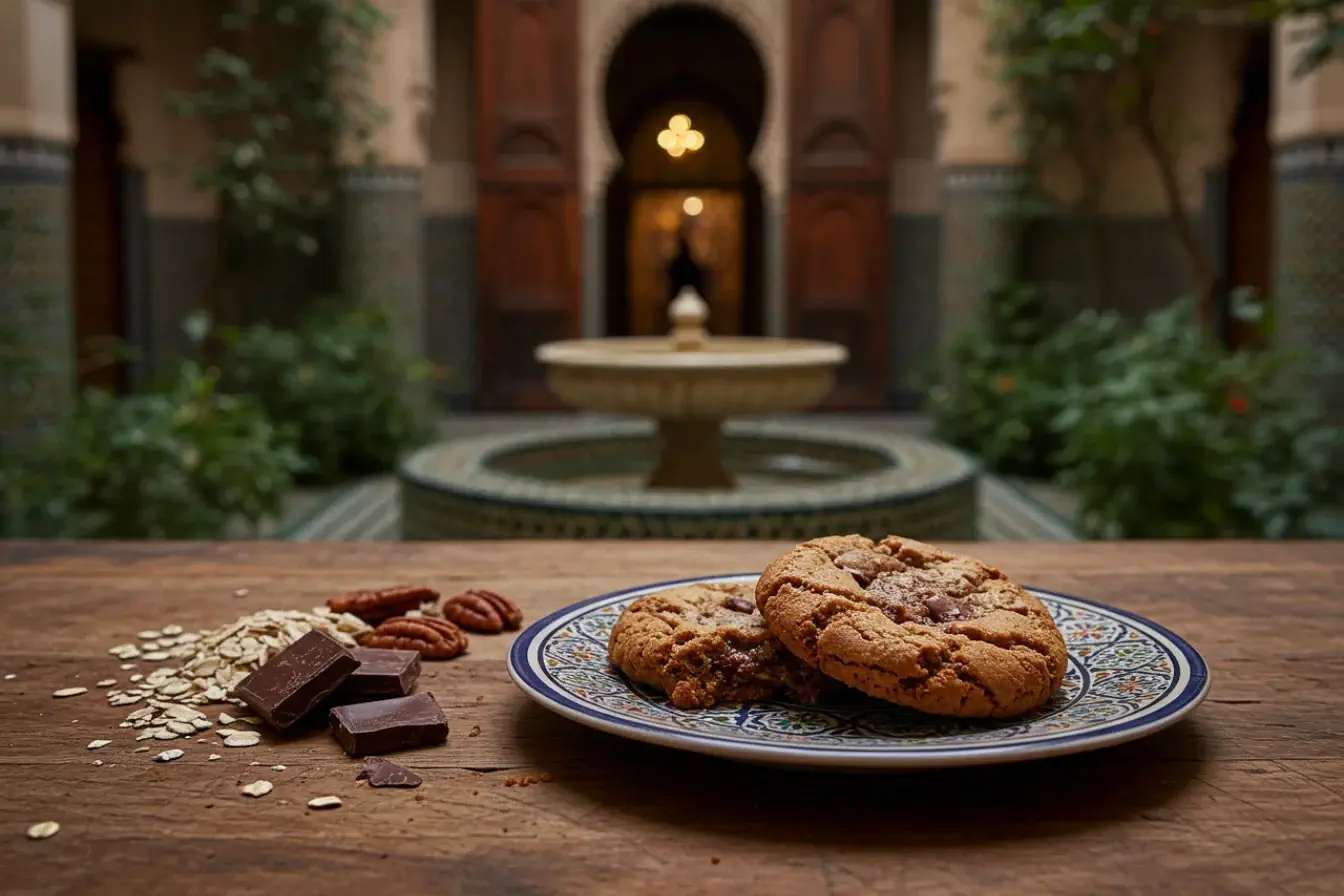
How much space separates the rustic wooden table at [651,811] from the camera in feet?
2.86

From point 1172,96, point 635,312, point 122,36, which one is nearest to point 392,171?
point 122,36

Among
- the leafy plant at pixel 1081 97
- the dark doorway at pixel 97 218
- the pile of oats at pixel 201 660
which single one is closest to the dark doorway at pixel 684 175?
the leafy plant at pixel 1081 97

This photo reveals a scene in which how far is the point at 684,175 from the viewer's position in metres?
13.7

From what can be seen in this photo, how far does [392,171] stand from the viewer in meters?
8.34

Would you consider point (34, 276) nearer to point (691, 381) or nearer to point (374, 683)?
point (691, 381)

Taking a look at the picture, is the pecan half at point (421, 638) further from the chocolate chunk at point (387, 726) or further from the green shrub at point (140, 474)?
the green shrub at point (140, 474)

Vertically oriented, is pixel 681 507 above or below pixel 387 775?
below

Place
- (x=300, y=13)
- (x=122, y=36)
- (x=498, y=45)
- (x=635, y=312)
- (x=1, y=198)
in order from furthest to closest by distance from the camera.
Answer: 1. (x=635, y=312)
2. (x=498, y=45)
3. (x=122, y=36)
4. (x=300, y=13)
5. (x=1, y=198)

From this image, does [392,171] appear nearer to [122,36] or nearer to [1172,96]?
[122,36]

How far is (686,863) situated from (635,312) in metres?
13.5

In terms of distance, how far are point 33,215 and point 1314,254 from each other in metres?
4.54

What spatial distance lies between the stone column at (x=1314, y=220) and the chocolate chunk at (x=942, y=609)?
450cm

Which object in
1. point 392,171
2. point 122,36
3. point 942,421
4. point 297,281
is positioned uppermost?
point 122,36

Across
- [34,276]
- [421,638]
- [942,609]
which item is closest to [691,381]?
[34,276]
